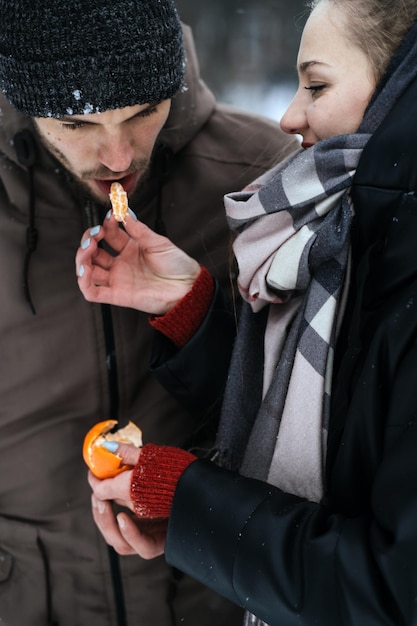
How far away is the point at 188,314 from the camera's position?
72.9 inches

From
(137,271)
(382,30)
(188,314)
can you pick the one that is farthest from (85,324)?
(382,30)

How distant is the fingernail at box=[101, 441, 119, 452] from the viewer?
1746 millimetres

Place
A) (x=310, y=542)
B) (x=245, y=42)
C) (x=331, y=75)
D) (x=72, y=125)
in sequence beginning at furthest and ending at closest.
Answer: (x=245, y=42) < (x=72, y=125) < (x=331, y=75) < (x=310, y=542)

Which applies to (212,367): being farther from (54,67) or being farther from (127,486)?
(54,67)

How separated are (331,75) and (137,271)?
0.74m

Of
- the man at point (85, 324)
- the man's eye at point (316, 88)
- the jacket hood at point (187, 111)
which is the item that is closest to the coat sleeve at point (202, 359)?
the man at point (85, 324)

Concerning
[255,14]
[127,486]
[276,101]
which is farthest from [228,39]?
[127,486]

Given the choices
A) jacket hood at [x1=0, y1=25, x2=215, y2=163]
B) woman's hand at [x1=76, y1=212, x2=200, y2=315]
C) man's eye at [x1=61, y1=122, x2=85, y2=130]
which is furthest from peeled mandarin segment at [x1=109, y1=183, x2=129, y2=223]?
jacket hood at [x1=0, y1=25, x2=215, y2=163]

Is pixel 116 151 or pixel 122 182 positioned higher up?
pixel 116 151

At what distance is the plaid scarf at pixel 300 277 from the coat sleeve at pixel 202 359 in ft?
0.67

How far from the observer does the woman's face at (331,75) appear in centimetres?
143

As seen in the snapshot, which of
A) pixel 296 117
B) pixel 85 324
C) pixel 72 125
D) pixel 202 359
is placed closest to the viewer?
pixel 296 117

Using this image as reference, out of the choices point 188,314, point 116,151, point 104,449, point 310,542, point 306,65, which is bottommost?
point 104,449

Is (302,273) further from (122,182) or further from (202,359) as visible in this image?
(122,182)
